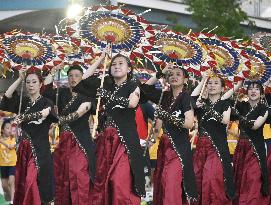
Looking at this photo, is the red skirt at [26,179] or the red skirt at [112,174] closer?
the red skirt at [112,174]

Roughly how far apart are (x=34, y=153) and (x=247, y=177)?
261 centimetres

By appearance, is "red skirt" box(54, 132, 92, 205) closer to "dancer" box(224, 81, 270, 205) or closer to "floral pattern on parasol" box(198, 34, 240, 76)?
"floral pattern on parasol" box(198, 34, 240, 76)

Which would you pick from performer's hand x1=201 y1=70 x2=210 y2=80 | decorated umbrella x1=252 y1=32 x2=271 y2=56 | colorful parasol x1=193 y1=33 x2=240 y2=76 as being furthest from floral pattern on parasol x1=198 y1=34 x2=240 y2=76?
decorated umbrella x1=252 y1=32 x2=271 y2=56

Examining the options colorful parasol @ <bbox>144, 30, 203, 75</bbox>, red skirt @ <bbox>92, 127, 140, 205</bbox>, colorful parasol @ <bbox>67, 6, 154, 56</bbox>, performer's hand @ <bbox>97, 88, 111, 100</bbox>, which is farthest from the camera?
colorful parasol @ <bbox>144, 30, 203, 75</bbox>

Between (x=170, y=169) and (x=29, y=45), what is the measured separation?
2.23 metres

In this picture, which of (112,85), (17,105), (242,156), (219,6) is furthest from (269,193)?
(219,6)

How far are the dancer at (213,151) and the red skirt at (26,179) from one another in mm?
1848

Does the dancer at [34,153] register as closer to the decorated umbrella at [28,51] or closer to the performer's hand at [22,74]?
the performer's hand at [22,74]

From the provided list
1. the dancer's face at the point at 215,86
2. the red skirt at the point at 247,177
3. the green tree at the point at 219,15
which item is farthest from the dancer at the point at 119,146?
the green tree at the point at 219,15

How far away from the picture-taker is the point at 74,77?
7031 millimetres

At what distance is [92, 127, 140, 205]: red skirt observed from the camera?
5918 mm

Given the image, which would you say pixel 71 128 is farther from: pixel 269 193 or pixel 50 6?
pixel 50 6

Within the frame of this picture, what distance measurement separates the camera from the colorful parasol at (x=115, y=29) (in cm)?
632

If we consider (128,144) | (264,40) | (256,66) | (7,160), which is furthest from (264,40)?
(7,160)
